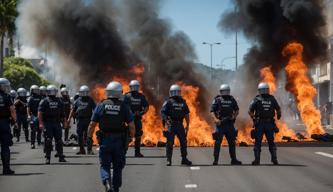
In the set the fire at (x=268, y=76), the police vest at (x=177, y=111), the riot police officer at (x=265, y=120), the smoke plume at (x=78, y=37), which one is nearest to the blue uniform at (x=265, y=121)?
the riot police officer at (x=265, y=120)

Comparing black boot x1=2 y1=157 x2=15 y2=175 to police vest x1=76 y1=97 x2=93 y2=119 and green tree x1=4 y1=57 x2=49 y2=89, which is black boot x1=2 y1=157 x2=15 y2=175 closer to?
police vest x1=76 y1=97 x2=93 y2=119

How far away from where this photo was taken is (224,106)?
18.1 metres

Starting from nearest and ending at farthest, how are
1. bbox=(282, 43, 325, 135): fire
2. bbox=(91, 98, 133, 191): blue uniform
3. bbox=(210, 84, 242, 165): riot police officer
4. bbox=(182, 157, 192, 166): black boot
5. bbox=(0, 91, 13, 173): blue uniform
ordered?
bbox=(91, 98, 133, 191): blue uniform → bbox=(0, 91, 13, 173): blue uniform → bbox=(182, 157, 192, 166): black boot → bbox=(210, 84, 242, 165): riot police officer → bbox=(282, 43, 325, 135): fire

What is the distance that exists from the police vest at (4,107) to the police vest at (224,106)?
5023mm

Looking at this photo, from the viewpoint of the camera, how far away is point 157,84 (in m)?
36.3

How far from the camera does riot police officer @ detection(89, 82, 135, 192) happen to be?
1164 centimetres

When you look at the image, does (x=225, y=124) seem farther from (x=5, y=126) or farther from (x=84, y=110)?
(x=5, y=126)

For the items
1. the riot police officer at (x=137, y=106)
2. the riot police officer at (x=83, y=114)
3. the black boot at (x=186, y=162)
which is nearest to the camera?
the black boot at (x=186, y=162)

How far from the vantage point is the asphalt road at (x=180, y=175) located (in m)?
13.4

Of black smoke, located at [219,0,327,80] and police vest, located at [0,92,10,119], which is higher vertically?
black smoke, located at [219,0,327,80]

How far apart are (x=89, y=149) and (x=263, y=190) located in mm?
9147

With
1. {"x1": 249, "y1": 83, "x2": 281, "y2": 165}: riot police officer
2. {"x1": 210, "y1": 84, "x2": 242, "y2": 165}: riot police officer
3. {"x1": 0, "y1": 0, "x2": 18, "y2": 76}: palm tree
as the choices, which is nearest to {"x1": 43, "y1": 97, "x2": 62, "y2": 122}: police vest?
{"x1": 210, "y1": 84, "x2": 242, "y2": 165}: riot police officer

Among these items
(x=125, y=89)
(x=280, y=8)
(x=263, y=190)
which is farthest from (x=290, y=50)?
(x=263, y=190)

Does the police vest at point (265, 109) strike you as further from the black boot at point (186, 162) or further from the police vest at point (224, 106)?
the black boot at point (186, 162)
